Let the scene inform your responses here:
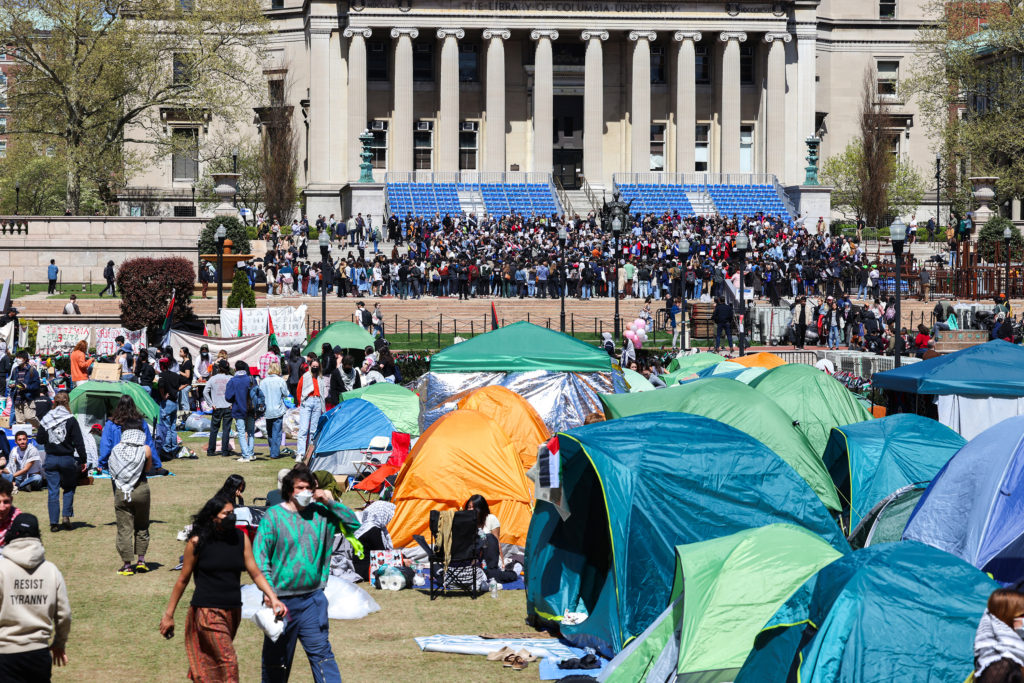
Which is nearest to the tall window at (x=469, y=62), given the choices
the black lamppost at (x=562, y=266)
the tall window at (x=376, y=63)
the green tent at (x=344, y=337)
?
the tall window at (x=376, y=63)

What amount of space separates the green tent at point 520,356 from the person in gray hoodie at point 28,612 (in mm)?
12596

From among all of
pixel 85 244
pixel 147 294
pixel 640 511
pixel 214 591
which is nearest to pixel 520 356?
pixel 640 511

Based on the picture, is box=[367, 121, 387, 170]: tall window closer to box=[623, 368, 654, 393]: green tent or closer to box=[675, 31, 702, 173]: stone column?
box=[675, 31, 702, 173]: stone column

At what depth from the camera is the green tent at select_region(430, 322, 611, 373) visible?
21906 millimetres

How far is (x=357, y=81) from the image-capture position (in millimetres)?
66188

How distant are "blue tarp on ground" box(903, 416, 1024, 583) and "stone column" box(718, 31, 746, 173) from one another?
189 ft

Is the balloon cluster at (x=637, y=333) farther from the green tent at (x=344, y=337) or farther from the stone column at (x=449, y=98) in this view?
the stone column at (x=449, y=98)

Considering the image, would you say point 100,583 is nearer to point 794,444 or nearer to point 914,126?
point 794,444

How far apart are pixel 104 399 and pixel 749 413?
11.1 metres

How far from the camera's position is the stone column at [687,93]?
67750 mm

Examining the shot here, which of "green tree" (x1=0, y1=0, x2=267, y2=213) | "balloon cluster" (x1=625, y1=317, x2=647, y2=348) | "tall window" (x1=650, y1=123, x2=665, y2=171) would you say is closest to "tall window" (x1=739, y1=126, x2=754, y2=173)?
"tall window" (x1=650, y1=123, x2=665, y2=171)

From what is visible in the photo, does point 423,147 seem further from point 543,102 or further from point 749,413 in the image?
point 749,413

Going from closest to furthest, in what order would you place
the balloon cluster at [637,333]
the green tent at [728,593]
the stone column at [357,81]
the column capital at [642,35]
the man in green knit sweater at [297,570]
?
the man in green knit sweater at [297,570], the green tent at [728,593], the balloon cluster at [637,333], the stone column at [357,81], the column capital at [642,35]

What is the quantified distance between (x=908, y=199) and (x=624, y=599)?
63.7 meters
